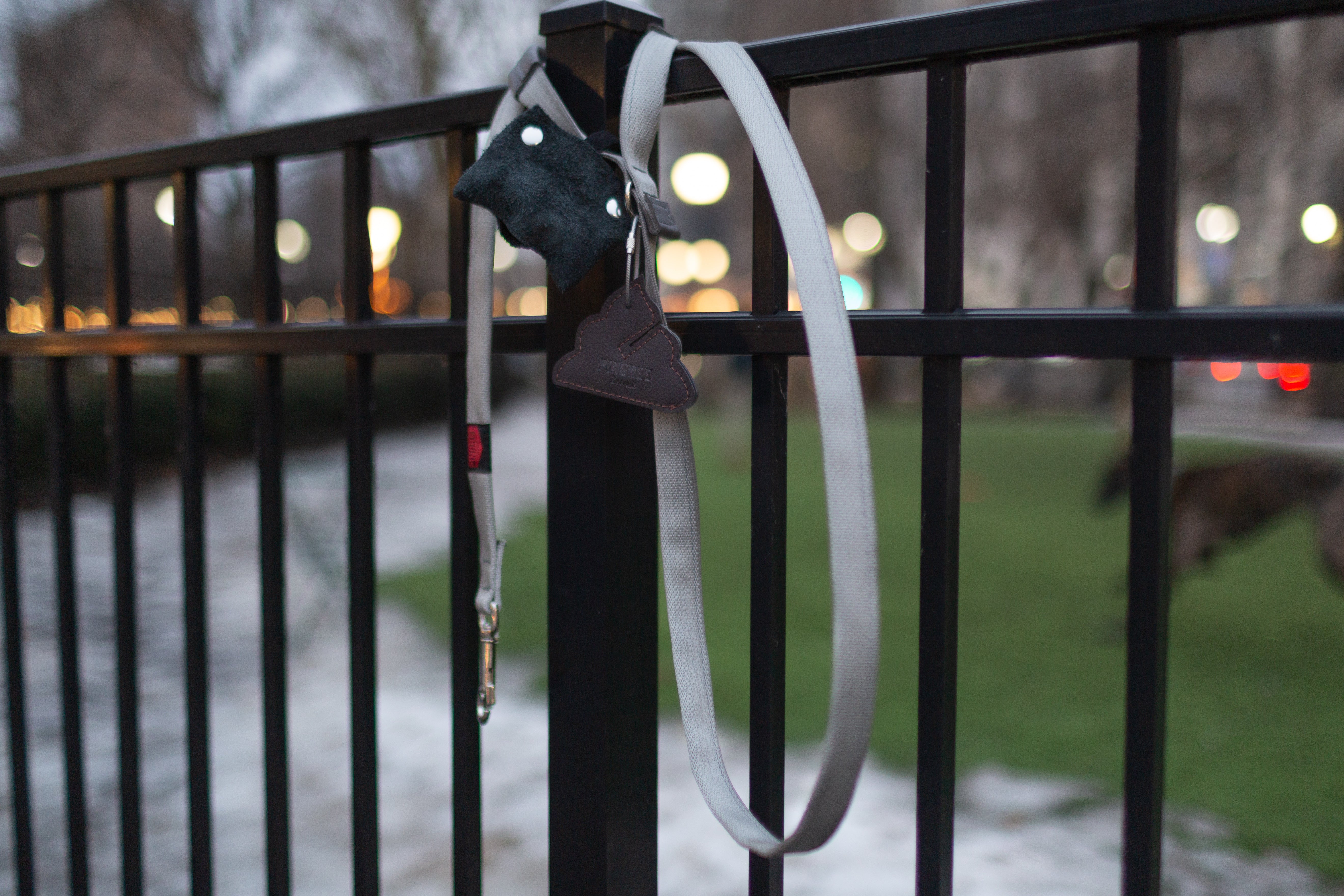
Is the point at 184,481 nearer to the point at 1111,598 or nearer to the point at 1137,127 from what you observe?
the point at 1137,127

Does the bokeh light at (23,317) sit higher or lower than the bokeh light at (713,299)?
lower

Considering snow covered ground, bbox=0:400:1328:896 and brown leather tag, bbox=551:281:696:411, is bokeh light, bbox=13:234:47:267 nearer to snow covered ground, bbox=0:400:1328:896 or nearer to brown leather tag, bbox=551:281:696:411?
snow covered ground, bbox=0:400:1328:896

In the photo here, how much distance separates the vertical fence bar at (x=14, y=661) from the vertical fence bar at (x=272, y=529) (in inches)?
26.6

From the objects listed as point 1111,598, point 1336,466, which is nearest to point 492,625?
point 1336,466

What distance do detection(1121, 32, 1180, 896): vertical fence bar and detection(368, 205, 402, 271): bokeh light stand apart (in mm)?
4431

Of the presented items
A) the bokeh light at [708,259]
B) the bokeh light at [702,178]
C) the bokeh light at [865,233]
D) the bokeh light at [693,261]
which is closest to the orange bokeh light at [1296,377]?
the bokeh light at [702,178]

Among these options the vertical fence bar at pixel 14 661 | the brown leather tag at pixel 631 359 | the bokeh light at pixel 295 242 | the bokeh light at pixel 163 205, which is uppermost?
the bokeh light at pixel 295 242

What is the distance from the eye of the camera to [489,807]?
9.13 ft

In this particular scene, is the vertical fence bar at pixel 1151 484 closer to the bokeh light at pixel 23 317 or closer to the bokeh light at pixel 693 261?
the bokeh light at pixel 23 317

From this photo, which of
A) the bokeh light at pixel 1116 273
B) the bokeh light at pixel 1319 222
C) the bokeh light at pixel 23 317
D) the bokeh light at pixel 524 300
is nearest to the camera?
the bokeh light at pixel 23 317

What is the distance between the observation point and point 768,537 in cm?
104

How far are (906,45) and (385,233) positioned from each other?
7.78 m

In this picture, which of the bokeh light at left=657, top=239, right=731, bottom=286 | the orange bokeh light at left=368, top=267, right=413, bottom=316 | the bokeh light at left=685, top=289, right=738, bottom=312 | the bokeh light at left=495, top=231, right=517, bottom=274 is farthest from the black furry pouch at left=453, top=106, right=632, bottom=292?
the bokeh light at left=495, top=231, right=517, bottom=274

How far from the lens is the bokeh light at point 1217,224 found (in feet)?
28.5
